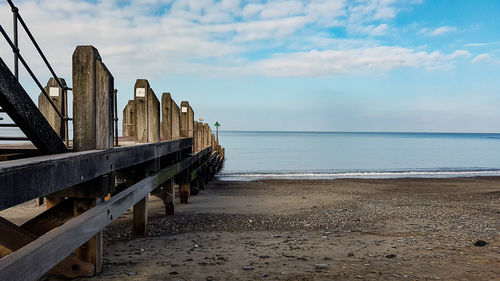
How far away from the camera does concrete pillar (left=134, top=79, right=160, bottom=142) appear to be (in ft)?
22.5

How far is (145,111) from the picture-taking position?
7.09m

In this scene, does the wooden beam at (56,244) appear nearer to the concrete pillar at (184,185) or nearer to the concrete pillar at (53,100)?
the concrete pillar at (53,100)

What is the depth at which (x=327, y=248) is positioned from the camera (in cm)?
694

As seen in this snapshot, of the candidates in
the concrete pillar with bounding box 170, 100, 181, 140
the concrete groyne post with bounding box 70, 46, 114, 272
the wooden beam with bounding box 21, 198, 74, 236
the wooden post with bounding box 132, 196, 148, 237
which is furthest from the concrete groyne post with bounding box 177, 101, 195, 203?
the concrete groyne post with bounding box 70, 46, 114, 272

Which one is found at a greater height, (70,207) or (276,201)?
(70,207)

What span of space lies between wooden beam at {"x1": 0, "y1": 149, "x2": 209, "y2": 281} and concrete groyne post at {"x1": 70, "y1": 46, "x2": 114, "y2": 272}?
341 millimetres

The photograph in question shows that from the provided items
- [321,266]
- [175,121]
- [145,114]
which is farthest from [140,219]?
[321,266]

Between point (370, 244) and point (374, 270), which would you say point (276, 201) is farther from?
point (374, 270)

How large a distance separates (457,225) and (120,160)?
705 cm

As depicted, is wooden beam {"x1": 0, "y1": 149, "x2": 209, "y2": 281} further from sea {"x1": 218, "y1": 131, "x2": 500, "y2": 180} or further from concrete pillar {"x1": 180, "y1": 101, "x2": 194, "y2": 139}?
sea {"x1": 218, "y1": 131, "x2": 500, "y2": 180}

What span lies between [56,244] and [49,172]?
1.86 feet

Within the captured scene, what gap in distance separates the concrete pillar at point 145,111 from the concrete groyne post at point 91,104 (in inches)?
91.7

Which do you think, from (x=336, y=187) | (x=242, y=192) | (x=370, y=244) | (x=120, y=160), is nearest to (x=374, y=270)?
(x=370, y=244)

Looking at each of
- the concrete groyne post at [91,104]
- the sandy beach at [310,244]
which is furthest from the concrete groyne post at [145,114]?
the concrete groyne post at [91,104]
